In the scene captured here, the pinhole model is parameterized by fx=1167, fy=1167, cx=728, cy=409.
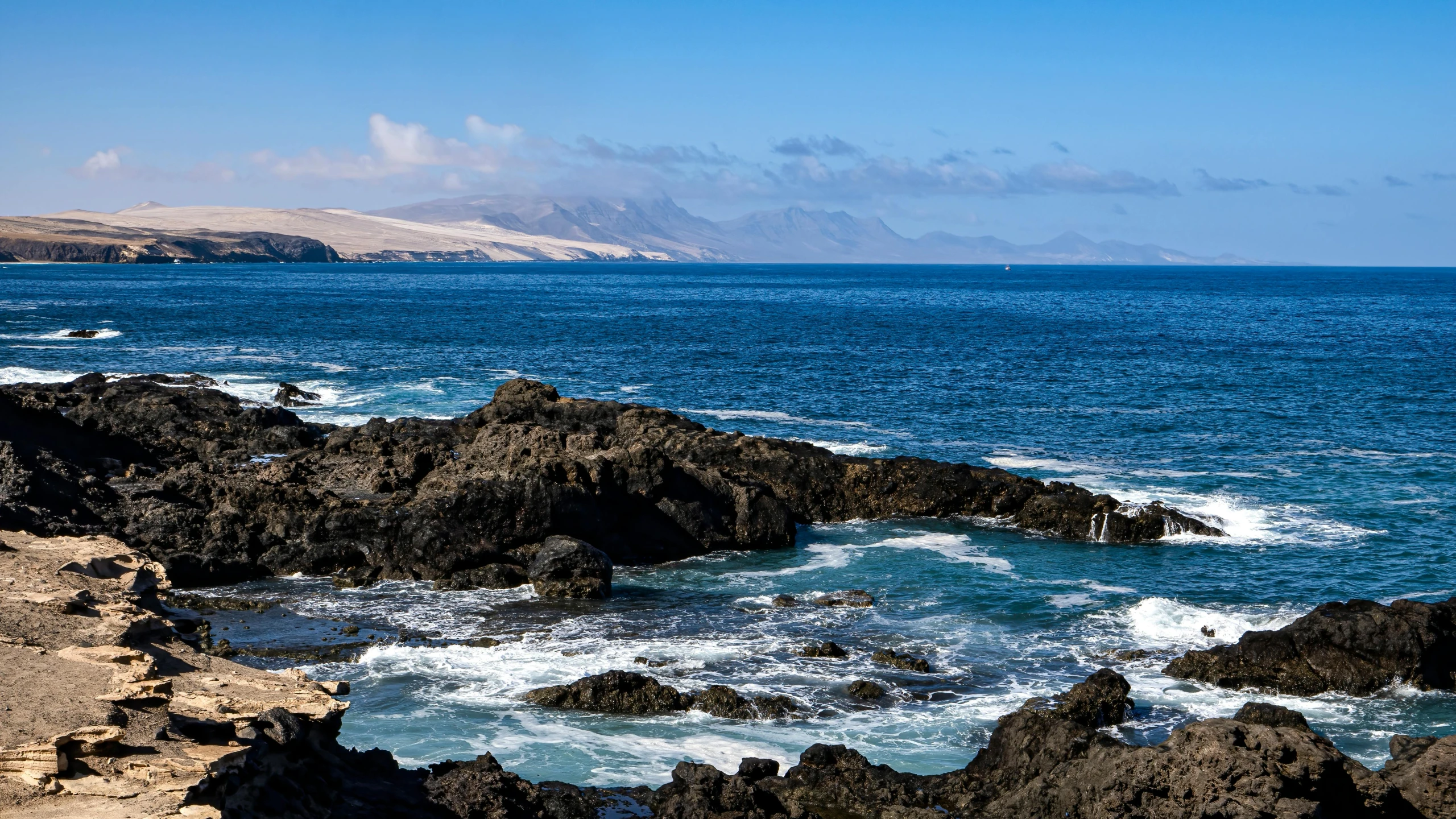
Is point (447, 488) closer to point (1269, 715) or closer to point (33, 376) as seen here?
point (1269, 715)

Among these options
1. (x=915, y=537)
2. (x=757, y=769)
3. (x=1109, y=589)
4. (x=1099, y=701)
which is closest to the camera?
(x=757, y=769)

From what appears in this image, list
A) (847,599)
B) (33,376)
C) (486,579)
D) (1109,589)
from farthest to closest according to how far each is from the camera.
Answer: (33,376) → (1109,589) → (486,579) → (847,599)

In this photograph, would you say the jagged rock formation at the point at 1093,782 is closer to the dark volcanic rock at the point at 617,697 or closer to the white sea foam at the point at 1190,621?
the dark volcanic rock at the point at 617,697

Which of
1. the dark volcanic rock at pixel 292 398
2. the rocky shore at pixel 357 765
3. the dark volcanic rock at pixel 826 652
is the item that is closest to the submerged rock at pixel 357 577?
the rocky shore at pixel 357 765

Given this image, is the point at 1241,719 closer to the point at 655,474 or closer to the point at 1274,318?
the point at 655,474

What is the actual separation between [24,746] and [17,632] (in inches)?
158

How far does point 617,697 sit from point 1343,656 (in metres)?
13.3

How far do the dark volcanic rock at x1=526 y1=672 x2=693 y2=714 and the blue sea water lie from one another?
1.00 ft

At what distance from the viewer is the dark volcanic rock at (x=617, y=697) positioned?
19.3m

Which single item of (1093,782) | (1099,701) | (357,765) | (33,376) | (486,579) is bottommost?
(486,579)

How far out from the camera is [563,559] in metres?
26.0

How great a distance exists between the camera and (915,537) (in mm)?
32500

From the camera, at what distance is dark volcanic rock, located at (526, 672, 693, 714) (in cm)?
1933

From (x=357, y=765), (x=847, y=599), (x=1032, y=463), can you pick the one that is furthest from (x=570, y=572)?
(x=1032, y=463)
